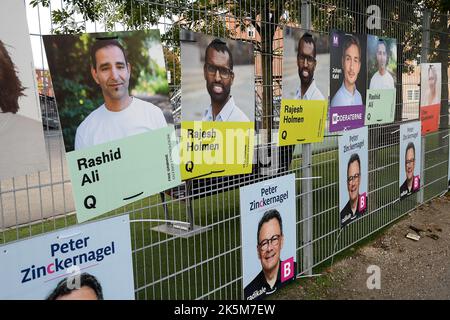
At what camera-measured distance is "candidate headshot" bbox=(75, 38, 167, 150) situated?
2395 mm

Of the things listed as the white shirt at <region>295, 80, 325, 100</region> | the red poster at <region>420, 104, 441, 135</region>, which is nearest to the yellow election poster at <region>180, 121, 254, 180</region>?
the white shirt at <region>295, 80, 325, 100</region>

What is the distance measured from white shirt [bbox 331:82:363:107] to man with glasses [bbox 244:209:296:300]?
1346mm

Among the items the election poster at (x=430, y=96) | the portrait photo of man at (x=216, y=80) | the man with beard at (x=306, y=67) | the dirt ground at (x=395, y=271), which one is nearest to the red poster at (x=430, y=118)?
the election poster at (x=430, y=96)

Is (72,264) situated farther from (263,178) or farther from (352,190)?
(352,190)

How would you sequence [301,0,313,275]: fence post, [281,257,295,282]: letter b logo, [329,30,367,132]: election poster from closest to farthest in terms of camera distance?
[281,257,295,282]: letter b logo
[301,0,313,275]: fence post
[329,30,367,132]: election poster

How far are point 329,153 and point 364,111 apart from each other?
2.33 ft

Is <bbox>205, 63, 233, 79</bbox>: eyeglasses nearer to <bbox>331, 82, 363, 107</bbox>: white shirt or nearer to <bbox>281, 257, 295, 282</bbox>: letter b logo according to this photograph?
<bbox>331, 82, 363, 107</bbox>: white shirt

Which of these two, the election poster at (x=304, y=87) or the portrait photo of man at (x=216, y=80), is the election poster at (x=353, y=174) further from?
the portrait photo of man at (x=216, y=80)

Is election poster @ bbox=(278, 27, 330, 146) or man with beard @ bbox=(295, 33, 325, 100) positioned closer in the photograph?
election poster @ bbox=(278, 27, 330, 146)

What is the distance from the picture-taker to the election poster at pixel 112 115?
2.31 meters

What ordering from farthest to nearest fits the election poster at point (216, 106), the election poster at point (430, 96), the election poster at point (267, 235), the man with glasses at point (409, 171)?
the election poster at point (430, 96) < the man with glasses at point (409, 171) < the election poster at point (267, 235) < the election poster at point (216, 106)

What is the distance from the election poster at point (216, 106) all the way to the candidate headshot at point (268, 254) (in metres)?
0.48

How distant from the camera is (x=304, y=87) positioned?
12.9 ft
